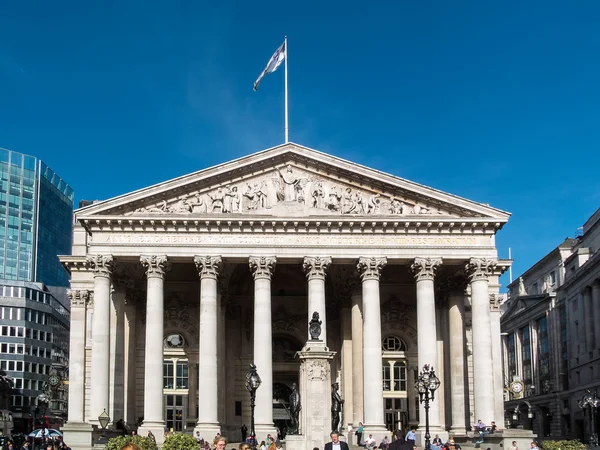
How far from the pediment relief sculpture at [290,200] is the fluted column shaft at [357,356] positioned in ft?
22.6

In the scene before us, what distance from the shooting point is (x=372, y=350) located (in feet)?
174

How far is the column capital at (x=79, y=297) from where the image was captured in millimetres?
60594

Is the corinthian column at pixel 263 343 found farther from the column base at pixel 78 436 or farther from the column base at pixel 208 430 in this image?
the column base at pixel 78 436

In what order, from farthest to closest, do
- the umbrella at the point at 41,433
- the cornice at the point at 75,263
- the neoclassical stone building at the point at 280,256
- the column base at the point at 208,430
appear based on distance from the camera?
the cornice at the point at 75,263, the umbrella at the point at 41,433, the neoclassical stone building at the point at 280,256, the column base at the point at 208,430

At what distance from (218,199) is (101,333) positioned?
10676 mm

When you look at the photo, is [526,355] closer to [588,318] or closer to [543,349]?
[543,349]

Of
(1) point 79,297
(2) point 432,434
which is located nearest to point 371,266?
(2) point 432,434

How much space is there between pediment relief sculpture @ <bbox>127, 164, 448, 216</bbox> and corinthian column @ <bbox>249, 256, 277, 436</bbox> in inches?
132

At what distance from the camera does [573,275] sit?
87250mm

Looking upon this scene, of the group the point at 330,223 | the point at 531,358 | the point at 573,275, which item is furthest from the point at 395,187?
the point at 531,358

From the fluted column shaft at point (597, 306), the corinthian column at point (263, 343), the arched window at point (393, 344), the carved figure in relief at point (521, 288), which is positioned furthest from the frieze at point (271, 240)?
the carved figure in relief at point (521, 288)

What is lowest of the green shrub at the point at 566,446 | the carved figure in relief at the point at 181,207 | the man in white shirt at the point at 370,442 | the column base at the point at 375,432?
the man in white shirt at the point at 370,442

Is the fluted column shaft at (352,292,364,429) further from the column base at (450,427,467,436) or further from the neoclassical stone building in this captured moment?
the column base at (450,427,467,436)

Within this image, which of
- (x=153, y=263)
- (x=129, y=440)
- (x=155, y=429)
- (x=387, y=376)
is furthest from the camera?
(x=387, y=376)
